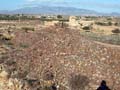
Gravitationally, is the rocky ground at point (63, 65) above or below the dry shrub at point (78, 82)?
above

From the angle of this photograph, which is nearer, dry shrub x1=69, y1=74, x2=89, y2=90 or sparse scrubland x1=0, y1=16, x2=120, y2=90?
sparse scrubland x1=0, y1=16, x2=120, y2=90

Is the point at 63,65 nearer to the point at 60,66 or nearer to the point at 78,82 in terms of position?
the point at 60,66

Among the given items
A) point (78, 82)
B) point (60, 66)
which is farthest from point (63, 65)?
point (78, 82)

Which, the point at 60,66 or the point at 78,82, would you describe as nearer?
the point at 78,82

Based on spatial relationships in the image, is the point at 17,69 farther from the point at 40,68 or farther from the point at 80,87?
the point at 80,87

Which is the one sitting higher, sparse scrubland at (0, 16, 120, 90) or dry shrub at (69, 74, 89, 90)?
sparse scrubland at (0, 16, 120, 90)

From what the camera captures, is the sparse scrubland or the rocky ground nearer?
the sparse scrubland

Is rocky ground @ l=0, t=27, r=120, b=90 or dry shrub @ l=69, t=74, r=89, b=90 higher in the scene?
rocky ground @ l=0, t=27, r=120, b=90

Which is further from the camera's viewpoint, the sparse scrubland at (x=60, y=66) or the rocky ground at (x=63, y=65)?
the rocky ground at (x=63, y=65)

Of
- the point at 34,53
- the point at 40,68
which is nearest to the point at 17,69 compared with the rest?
the point at 40,68
